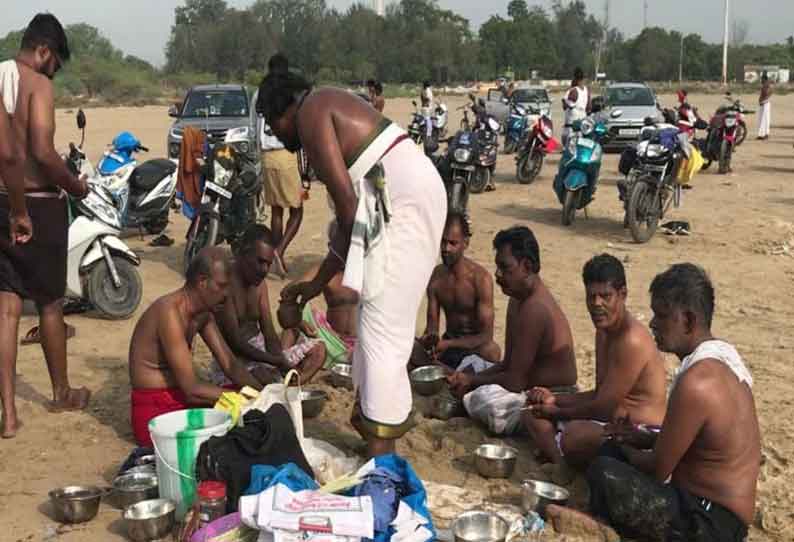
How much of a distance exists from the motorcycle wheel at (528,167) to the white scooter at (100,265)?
8651mm

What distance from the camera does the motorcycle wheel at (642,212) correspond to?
376 inches

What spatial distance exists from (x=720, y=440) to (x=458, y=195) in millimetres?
7645

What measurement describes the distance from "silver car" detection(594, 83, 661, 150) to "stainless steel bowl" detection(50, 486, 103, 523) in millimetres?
15683

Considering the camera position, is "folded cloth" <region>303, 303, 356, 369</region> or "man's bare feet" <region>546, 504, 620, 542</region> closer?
"man's bare feet" <region>546, 504, 620, 542</region>

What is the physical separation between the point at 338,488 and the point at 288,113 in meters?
1.52

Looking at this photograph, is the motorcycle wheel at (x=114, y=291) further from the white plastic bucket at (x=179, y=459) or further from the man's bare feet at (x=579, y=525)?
the man's bare feet at (x=579, y=525)

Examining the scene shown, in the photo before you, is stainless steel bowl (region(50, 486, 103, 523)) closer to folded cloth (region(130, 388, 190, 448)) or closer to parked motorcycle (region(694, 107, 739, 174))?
folded cloth (region(130, 388, 190, 448))

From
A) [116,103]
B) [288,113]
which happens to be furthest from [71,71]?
[288,113]

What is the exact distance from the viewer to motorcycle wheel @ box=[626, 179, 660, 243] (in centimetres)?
955

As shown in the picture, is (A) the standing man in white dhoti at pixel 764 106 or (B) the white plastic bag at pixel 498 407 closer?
(B) the white plastic bag at pixel 498 407

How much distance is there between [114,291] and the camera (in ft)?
22.8

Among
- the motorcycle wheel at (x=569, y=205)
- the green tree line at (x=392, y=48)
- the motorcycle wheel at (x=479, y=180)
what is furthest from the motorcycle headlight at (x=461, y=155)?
the green tree line at (x=392, y=48)

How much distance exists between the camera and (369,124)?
363cm

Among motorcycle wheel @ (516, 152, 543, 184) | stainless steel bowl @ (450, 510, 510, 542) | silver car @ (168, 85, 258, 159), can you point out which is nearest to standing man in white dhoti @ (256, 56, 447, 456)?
stainless steel bowl @ (450, 510, 510, 542)
